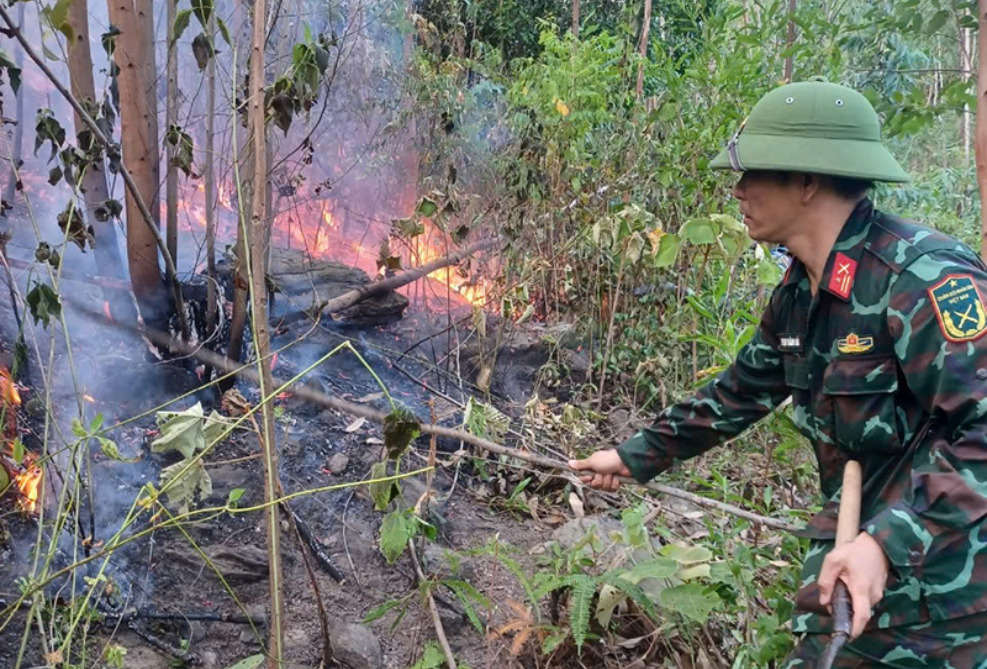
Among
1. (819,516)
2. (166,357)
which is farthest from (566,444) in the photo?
(819,516)

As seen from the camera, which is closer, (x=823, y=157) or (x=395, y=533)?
(x=823, y=157)

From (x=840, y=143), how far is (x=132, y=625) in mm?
2840

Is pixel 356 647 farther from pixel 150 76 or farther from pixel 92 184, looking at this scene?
pixel 150 76

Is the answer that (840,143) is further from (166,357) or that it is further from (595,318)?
(595,318)

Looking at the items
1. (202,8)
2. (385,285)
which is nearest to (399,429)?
(202,8)

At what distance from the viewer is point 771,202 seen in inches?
72.6

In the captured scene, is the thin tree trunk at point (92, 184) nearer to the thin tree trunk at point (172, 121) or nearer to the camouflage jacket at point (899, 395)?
the thin tree trunk at point (172, 121)

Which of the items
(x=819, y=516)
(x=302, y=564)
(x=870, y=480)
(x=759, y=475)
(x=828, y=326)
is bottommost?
(x=302, y=564)

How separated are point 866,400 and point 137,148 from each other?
11.8 feet

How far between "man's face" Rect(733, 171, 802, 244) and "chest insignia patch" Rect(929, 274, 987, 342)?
368 millimetres

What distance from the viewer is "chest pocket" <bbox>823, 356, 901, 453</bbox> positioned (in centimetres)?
172

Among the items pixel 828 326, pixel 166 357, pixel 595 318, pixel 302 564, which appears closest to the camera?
pixel 828 326

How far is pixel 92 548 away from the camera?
3.07 m

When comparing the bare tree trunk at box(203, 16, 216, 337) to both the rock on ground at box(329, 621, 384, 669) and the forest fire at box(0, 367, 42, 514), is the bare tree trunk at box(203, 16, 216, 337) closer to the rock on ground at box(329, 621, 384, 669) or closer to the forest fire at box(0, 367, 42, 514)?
the forest fire at box(0, 367, 42, 514)
